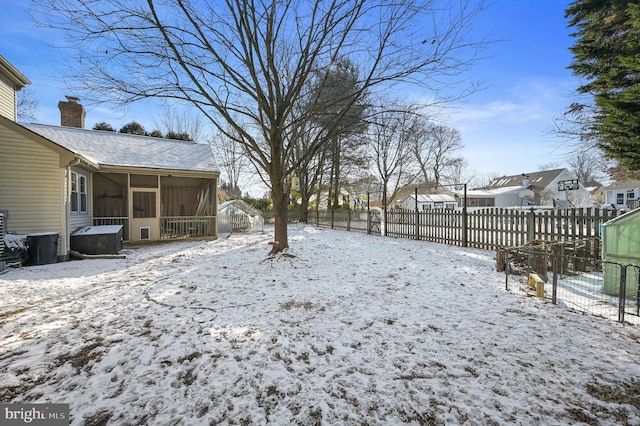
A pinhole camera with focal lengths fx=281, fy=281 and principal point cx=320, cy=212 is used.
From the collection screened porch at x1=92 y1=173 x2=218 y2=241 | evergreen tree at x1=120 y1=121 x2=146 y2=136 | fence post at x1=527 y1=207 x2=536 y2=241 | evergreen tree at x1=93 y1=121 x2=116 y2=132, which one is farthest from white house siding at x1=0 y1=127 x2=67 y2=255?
evergreen tree at x1=120 y1=121 x2=146 y2=136

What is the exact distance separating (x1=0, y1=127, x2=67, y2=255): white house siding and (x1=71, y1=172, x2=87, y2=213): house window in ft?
4.94

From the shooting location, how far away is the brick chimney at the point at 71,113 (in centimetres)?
1520

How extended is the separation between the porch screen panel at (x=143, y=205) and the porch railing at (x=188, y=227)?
1421 mm

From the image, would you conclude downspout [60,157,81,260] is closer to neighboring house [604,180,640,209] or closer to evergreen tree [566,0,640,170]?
evergreen tree [566,0,640,170]

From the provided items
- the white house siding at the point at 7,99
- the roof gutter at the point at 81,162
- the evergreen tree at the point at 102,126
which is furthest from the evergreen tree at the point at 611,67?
the evergreen tree at the point at 102,126

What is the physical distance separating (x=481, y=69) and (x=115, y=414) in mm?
7995

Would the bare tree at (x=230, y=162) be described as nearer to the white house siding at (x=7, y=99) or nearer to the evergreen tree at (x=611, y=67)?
the white house siding at (x=7, y=99)

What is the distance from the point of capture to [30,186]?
7945 millimetres

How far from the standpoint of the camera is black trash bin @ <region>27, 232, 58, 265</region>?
7.39m

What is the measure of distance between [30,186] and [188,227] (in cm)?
585

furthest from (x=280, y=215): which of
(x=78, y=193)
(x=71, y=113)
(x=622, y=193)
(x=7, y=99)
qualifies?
(x=622, y=193)

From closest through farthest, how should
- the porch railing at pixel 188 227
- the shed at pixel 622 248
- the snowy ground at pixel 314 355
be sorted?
the snowy ground at pixel 314 355 → the shed at pixel 622 248 → the porch railing at pixel 188 227

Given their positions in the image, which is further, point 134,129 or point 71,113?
point 134,129

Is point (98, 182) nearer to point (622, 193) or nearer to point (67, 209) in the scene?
point (67, 209)
